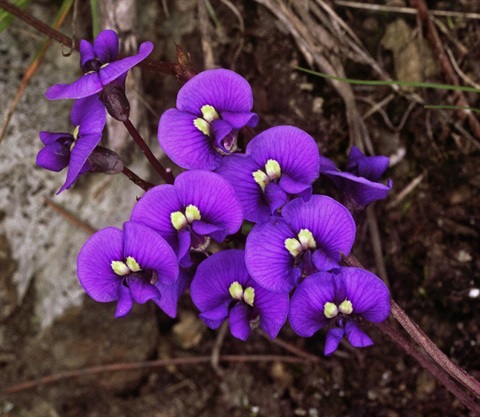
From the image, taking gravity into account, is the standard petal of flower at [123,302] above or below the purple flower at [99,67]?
below

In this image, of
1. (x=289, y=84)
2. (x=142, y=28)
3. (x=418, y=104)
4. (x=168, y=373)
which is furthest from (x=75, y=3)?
(x=168, y=373)

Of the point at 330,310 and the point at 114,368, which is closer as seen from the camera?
the point at 330,310

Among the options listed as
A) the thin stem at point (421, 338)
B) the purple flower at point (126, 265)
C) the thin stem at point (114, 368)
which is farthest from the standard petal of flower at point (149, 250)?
the thin stem at point (114, 368)

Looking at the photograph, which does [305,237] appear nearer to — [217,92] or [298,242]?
[298,242]

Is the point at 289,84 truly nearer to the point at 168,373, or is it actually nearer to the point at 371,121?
the point at 371,121

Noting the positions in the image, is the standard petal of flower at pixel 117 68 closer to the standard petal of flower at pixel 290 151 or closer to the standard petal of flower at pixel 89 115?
the standard petal of flower at pixel 89 115

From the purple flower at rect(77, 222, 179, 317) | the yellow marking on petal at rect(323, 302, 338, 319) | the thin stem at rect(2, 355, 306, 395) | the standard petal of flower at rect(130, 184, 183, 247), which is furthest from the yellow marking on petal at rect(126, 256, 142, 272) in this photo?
the thin stem at rect(2, 355, 306, 395)

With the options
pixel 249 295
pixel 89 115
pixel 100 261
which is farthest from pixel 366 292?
pixel 89 115
